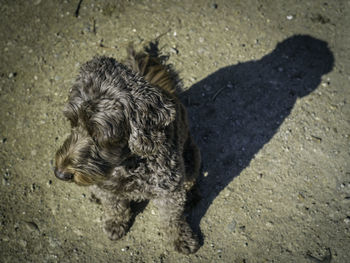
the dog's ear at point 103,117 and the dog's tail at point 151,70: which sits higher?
the dog's ear at point 103,117

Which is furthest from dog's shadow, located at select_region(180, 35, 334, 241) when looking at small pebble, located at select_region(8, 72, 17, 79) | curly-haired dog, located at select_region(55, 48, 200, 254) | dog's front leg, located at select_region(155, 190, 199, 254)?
small pebble, located at select_region(8, 72, 17, 79)

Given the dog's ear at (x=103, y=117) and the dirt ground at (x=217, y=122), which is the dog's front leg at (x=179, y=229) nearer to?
the dirt ground at (x=217, y=122)

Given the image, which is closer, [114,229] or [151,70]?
[151,70]

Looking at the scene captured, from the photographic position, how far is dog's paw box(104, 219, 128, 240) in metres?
3.91

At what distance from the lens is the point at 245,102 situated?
15.7 feet

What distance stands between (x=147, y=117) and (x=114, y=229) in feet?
7.16

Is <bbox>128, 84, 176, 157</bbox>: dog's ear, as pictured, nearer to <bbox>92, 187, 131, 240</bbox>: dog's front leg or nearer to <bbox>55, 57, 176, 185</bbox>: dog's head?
<bbox>55, 57, 176, 185</bbox>: dog's head

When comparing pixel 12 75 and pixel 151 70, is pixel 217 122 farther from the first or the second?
pixel 12 75

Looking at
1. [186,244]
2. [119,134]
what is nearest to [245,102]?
[186,244]

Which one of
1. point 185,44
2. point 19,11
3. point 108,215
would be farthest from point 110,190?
point 19,11

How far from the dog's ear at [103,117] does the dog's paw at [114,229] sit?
1908mm

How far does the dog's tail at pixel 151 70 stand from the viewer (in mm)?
3697

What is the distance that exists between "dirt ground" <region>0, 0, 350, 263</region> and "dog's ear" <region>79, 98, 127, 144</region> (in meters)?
2.07

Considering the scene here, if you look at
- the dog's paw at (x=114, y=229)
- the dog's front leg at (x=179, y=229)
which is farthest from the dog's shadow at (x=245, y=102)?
the dog's paw at (x=114, y=229)
